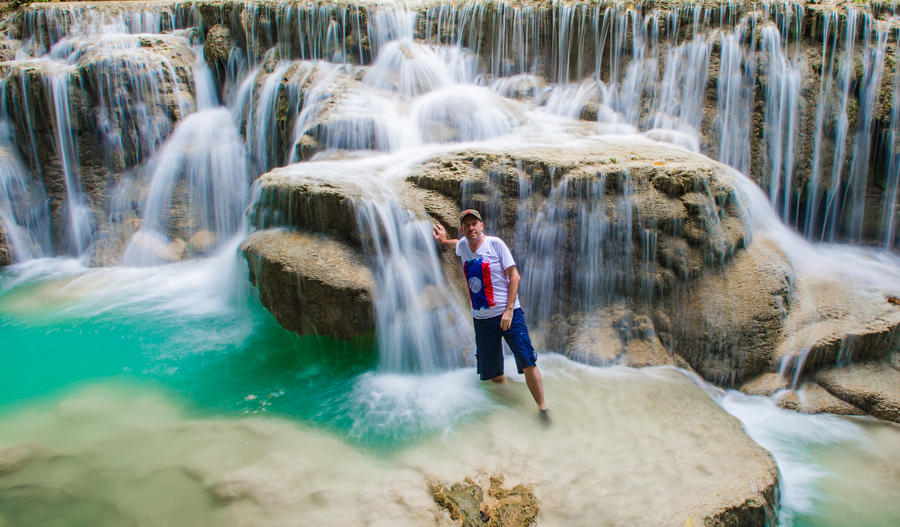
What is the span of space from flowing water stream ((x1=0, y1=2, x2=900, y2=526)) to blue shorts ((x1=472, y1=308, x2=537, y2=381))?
236 millimetres

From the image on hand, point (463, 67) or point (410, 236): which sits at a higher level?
point (463, 67)

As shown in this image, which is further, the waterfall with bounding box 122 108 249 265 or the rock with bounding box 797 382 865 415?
the waterfall with bounding box 122 108 249 265

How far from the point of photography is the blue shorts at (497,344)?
405 centimetres

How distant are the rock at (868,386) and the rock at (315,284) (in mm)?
4265

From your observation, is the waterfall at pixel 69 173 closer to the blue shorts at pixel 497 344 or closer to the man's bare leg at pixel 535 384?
the blue shorts at pixel 497 344

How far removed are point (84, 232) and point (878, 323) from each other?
10784 mm

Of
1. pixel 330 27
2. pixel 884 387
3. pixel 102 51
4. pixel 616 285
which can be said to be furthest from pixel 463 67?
pixel 884 387

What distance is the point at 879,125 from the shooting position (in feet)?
23.2

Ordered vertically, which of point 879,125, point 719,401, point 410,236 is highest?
point 879,125

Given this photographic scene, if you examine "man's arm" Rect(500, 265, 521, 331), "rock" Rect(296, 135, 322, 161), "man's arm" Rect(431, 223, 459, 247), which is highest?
"rock" Rect(296, 135, 322, 161)

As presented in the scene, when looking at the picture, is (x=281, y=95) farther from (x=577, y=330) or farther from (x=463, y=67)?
(x=577, y=330)

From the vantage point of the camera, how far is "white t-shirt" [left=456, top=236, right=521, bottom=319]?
400cm

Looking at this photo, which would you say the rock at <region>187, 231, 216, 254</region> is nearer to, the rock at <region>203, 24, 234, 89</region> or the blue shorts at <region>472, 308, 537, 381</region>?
the rock at <region>203, 24, 234, 89</region>

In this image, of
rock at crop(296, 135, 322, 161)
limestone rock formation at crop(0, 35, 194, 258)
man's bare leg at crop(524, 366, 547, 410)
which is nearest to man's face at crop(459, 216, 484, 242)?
man's bare leg at crop(524, 366, 547, 410)
